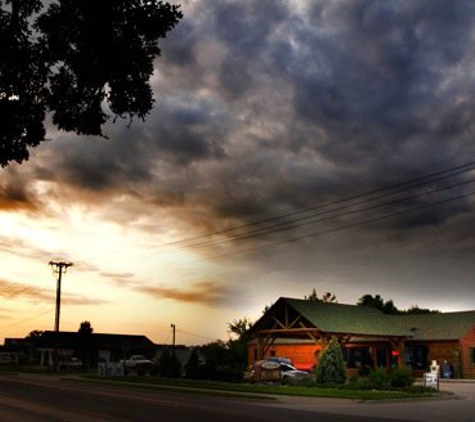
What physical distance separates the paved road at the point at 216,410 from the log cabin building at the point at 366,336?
19279 mm

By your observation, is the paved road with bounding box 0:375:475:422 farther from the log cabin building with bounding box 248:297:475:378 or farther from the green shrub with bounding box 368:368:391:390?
the log cabin building with bounding box 248:297:475:378

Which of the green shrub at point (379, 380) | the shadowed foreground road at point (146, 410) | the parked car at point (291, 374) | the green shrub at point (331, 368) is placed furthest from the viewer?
the parked car at point (291, 374)

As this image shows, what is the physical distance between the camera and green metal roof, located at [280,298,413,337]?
1822 inches

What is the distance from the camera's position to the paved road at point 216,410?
18.5 meters

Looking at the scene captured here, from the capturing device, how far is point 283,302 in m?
47.6

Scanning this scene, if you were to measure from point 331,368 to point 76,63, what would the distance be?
3114 centimetres

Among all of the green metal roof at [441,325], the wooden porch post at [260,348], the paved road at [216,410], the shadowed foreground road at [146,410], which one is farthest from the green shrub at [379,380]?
the green metal roof at [441,325]

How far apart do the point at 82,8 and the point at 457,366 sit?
1978 inches

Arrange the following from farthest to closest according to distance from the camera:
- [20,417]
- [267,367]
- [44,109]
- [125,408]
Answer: [267,367] < [125,408] < [20,417] < [44,109]

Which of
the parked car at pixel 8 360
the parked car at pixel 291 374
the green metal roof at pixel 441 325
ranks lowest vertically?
the parked car at pixel 8 360

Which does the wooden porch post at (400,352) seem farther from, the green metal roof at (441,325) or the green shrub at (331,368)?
the green shrub at (331,368)

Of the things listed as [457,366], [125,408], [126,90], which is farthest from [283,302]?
[126,90]

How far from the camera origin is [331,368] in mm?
36562

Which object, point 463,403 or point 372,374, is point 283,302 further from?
point 463,403
